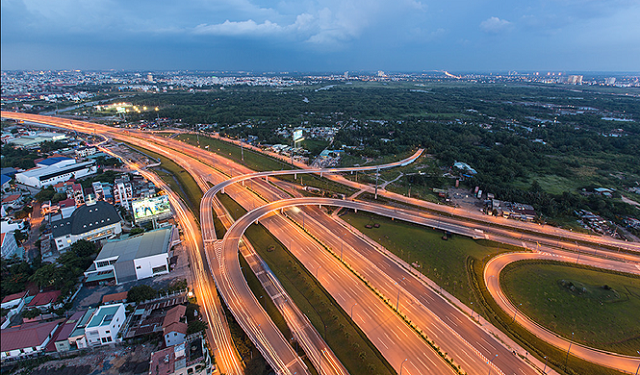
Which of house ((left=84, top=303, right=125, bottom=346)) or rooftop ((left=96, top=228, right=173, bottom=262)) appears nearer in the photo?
house ((left=84, top=303, right=125, bottom=346))

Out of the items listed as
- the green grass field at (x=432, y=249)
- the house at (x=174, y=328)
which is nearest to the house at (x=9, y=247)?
the house at (x=174, y=328)

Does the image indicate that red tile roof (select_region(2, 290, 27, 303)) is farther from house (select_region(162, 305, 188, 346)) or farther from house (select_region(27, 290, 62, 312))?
house (select_region(162, 305, 188, 346))

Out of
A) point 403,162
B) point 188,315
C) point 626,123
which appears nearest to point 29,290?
point 188,315

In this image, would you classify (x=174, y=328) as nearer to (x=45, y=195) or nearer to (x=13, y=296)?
(x=13, y=296)

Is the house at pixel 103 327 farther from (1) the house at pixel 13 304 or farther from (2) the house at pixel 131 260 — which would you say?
(1) the house at pixel 13 304

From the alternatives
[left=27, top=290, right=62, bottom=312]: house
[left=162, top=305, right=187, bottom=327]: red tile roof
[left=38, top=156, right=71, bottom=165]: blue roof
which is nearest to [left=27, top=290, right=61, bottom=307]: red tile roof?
[left=27, top=290, right=62, bottom=312]: house

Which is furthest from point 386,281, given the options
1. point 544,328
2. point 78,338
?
point 78,338
